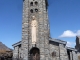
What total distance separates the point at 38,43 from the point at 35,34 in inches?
57.5

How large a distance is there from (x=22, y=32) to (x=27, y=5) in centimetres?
465

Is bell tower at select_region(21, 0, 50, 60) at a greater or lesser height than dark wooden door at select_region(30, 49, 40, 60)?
greater

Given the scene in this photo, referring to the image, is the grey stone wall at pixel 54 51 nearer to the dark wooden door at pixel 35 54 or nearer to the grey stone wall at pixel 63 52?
the grey stone wall at pixel 63 52

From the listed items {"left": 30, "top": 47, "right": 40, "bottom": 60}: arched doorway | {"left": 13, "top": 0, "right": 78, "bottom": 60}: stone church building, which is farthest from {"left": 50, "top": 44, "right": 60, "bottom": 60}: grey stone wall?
{"left": 30, "top": 47, "right": 40, "bottom": 60}: arched doorway

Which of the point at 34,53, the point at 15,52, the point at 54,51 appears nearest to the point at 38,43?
the point at 34,53

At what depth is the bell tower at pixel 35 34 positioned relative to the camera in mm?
23359

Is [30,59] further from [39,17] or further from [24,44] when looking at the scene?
[39,17]

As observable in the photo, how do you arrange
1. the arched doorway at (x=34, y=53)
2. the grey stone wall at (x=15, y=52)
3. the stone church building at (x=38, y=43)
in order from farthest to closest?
the grey stone wall at (x=15, y=52) → the arched doorway at (x=34, y=53) → the stone church building at (x=38, y=43)

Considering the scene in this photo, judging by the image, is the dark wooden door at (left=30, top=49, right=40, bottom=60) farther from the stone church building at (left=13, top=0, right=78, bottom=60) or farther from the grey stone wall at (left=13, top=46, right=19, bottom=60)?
the grey stone wall at (left=13, top=46, right=19, bottom=60)

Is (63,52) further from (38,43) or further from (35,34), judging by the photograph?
(35,34)

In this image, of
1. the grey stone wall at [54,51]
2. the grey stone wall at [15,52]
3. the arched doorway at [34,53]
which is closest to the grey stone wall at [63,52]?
the grey stone wall at [54,51]

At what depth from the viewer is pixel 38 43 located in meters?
23.6

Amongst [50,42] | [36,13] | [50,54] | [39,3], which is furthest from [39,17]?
[50,54]

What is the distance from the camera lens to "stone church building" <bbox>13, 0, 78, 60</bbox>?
23172 mm
